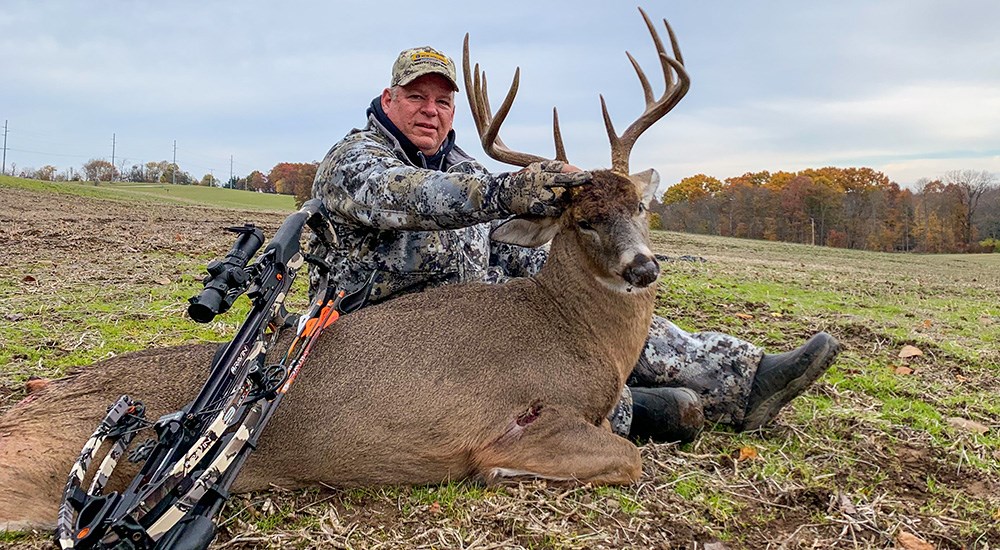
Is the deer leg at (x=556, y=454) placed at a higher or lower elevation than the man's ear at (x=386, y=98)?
lower

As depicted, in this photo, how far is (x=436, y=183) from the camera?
12.5ft

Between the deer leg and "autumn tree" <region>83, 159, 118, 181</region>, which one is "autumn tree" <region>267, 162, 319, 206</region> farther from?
the deer leg

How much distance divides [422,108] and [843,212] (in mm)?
70424

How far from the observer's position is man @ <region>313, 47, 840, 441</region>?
378cm

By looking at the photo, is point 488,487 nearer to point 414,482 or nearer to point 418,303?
point 414,482

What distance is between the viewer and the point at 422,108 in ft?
16.2

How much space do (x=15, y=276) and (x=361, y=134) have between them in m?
6.68

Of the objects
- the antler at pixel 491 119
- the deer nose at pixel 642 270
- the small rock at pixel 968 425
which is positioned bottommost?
the small rock at pixel 968 425

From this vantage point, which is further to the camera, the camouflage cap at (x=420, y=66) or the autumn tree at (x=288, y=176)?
the autumn tree at (x=288, y=176)

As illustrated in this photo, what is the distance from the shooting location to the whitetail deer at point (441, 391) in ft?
11.5

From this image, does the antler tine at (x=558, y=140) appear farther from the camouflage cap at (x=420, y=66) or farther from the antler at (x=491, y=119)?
the camouflage cap at (x=420, y=66)

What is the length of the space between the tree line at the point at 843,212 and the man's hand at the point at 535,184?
2422 inches

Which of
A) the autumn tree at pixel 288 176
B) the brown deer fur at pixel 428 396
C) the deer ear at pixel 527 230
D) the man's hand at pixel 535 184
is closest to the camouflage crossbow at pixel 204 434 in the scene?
the brown deer fur at pixel 428 396

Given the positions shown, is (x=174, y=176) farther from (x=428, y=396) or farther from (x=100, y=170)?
(x=428, y=396)
